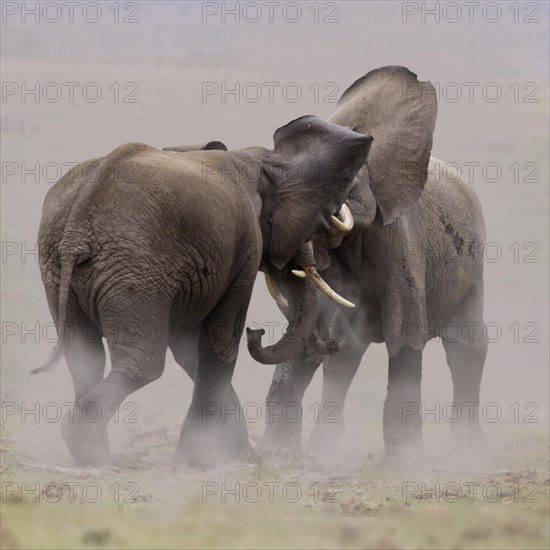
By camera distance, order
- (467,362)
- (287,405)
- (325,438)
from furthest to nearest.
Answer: (467,362)
(325,438)
(287,405)

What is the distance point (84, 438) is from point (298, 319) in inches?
91.0

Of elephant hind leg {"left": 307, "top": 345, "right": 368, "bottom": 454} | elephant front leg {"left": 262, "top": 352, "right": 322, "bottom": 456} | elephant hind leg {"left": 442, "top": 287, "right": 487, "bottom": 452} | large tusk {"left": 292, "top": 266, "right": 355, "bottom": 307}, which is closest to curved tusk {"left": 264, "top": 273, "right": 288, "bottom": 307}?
large tusk {"left": 292, "top": 266, "right": 355, "bottom": 307}

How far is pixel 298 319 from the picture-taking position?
12117 mm

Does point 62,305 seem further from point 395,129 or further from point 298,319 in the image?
point 395,129

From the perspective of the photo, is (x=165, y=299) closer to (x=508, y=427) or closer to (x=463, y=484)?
(x=463, y=484)

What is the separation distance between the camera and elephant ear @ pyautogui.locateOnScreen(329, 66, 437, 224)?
42.0 feet

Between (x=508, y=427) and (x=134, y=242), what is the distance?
306 inches

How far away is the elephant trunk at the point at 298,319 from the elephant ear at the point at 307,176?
28 centimetres

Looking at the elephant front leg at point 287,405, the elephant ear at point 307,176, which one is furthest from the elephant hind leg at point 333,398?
the elephant ear at point 307,176

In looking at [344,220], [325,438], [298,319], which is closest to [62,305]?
[298,319]

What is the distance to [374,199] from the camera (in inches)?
500

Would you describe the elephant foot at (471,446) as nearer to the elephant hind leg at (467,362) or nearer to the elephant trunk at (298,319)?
the elephant hind leg at (467,362)

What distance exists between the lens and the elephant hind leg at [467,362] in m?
14.4

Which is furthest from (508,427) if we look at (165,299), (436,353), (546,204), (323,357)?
(546,204)
